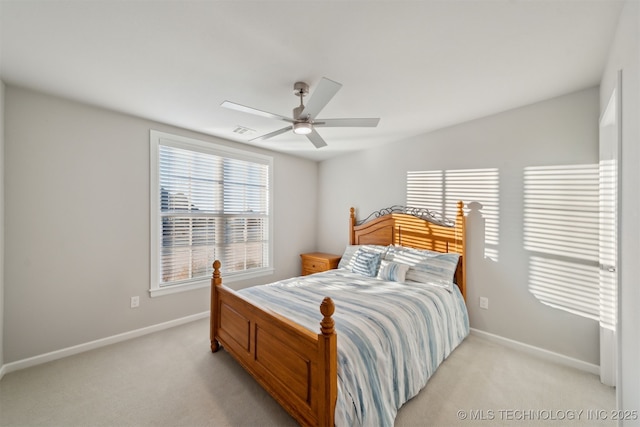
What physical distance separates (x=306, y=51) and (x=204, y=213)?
2587 mm

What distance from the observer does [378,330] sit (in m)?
1.83

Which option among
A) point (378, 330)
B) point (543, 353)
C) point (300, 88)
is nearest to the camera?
point (378, 330)

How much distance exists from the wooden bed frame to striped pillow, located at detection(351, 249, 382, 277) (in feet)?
2.37

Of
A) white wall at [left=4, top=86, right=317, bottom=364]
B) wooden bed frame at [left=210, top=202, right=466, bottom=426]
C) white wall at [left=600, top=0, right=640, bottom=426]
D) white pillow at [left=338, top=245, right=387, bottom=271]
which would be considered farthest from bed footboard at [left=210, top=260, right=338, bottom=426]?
→ white pillow at [left=338, top=245, right=387, bottom=271]

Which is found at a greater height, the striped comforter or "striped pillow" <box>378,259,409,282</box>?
"striped pillow" <box>378,259,409,282</box>

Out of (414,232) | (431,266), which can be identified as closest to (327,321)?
(431,266)

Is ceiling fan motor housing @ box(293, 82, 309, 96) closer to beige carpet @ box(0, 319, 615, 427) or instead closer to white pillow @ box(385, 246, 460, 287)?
white pillow @ box(385, 246, 460, 287)

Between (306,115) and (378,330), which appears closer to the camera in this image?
(378,330)

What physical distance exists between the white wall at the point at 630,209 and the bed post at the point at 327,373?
4.59 ft

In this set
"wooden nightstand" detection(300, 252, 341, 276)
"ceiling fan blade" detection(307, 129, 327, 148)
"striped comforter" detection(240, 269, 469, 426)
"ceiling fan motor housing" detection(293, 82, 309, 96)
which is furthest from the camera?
"wooden nightstand" detection(300, 252, 341, 276)

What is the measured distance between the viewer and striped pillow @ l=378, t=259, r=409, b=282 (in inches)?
116

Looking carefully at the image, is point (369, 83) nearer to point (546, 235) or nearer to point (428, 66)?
point (428, 66)

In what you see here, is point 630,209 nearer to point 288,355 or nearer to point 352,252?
point 288,355

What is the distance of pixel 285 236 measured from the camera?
178 inches
